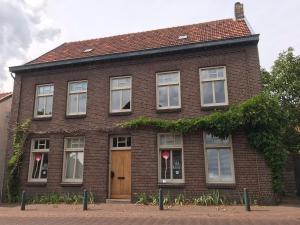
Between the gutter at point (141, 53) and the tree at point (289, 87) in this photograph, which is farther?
the tree at point (289, 87)

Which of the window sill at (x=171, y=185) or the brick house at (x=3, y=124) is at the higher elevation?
the brick house at (x=3, y=124)

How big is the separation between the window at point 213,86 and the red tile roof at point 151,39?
157 cm

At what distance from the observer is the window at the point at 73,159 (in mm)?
14820

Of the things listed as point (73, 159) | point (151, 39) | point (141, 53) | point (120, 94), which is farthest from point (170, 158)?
point (151, 39)

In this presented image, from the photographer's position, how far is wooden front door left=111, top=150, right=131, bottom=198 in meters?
14.0

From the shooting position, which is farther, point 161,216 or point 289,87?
point 289,87

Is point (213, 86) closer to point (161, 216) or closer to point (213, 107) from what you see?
point (213, 107)

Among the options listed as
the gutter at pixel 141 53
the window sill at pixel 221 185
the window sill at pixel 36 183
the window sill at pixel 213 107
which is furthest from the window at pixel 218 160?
the window sill at pixel 36 183

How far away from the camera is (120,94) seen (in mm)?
15109

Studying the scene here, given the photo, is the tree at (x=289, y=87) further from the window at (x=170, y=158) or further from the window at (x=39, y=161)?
the window at (x=39, y=161)

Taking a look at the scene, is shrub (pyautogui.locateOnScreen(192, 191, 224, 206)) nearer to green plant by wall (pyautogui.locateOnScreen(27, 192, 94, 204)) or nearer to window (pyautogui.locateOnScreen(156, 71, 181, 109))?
window (pyautogui.locateOnScreen(156, 71, 181, 109))

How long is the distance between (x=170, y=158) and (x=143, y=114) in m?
2.46

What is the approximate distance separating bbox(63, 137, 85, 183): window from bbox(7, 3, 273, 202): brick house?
5 centimetres

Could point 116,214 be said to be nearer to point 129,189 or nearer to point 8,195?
point 129,189
